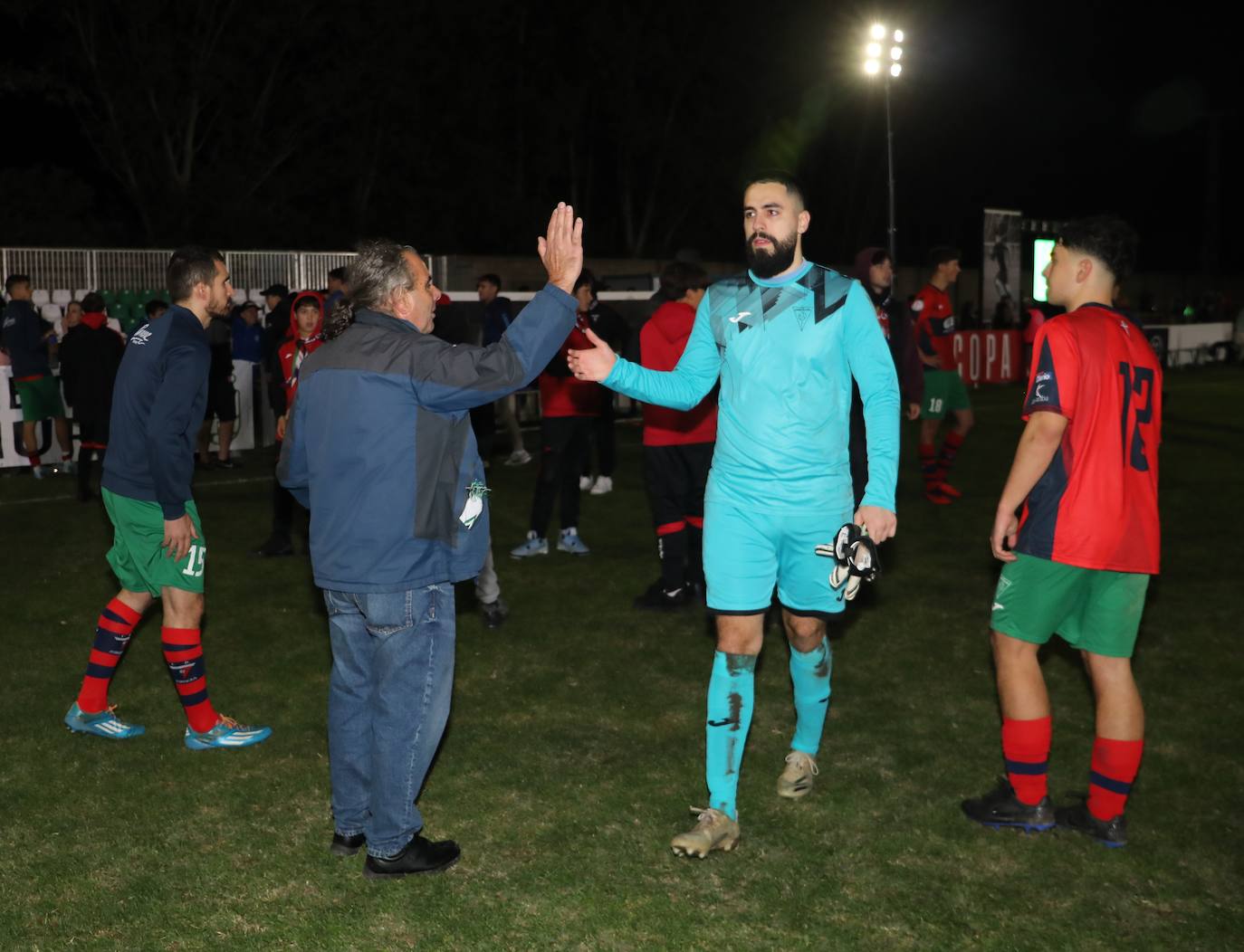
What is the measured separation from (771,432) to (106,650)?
329 cm

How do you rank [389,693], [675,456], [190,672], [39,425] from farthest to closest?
[39,425] < [675,456] < [190,672] < [389,693]

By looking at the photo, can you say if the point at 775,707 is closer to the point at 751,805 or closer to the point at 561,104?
the point at 751,805

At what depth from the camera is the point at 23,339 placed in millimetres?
13117

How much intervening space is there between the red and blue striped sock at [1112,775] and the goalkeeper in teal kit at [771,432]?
3.63ft

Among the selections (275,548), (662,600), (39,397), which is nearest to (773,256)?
(662,600)

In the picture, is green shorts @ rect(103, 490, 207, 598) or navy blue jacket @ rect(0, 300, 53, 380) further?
navy blue jacket @ rect(0, 300, 53, 380)

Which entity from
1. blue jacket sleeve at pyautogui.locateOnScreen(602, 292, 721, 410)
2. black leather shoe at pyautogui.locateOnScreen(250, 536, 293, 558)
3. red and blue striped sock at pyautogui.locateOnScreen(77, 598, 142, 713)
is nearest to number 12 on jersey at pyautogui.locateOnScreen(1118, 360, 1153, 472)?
blue jacket sleeve at pyautogui.locateOnScreen(602, 292, 721, 410)

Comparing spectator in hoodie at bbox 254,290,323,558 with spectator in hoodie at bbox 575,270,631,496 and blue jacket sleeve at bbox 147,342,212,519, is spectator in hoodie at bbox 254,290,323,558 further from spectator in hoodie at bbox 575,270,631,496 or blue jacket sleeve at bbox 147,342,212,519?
blue jacket sleeve at bbox 147,342,212,519

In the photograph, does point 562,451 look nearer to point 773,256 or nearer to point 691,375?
point 691,375

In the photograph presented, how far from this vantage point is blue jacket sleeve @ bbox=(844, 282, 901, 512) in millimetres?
4281

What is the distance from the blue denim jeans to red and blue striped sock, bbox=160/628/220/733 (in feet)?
4.66

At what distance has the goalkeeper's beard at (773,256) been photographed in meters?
4.36

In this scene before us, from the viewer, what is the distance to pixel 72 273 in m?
20.8

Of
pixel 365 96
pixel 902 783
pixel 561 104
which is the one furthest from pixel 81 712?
pixel 561 104
